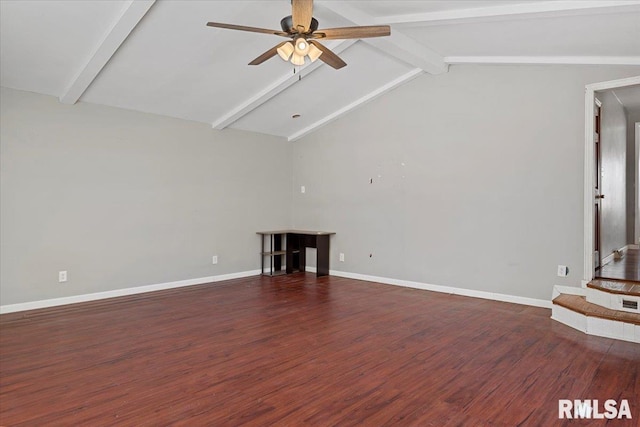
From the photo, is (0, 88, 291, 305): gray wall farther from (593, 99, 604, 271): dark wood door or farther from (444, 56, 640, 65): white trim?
(593, 99, 604, 271): dark wood door

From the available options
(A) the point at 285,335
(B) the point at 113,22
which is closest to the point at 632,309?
(A) the point at 285,335

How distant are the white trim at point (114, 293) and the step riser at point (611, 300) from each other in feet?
15.5

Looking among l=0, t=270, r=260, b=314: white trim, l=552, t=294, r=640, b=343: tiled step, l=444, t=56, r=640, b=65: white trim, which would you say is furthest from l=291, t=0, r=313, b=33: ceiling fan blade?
l=0, t=270, r=260, b=314: white trim

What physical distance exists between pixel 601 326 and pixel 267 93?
4.53 meters

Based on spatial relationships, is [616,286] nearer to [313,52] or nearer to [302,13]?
[313,52]

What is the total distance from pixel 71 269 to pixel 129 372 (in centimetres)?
253

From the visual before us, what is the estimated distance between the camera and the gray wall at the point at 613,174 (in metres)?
5.18

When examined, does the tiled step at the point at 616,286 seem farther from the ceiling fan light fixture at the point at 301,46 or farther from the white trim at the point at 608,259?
the ceiling fan light fixture at the point at 301,46

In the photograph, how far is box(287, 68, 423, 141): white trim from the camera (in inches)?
216

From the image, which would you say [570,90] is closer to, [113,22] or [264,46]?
[264,46]

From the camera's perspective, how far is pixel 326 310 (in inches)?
171

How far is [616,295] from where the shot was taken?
3637 millimetres

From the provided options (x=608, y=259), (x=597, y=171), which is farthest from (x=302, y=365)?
(x=608, y=259)

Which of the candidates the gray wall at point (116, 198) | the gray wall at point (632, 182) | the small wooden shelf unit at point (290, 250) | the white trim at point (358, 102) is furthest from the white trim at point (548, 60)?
the gray wall at point (632, 182)
